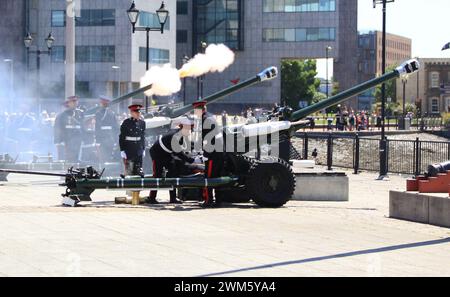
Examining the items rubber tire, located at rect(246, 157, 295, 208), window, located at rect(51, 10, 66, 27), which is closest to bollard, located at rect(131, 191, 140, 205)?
A: rubber tire, located at rect(246, 157, 295, 208)

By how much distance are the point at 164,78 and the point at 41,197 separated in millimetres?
6142

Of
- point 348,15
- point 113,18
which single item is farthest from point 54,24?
point 348,15

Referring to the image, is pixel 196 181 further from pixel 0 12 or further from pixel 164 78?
pixel 0 12

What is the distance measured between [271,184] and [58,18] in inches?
2904

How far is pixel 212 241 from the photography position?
41.4 feet

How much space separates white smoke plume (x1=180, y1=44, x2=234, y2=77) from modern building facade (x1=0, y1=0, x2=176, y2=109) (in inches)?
2426

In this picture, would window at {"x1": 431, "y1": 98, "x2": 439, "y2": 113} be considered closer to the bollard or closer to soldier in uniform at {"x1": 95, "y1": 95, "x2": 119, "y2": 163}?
soldier in uniform at {"x1": 95, "y1": 95, "x2": 119, "y2": 163}

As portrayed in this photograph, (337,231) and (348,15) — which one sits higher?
(348,15)

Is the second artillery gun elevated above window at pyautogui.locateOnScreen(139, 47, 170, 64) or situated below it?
below

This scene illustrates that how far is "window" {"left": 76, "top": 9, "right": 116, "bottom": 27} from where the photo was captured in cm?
8644

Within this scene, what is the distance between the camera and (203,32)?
107m

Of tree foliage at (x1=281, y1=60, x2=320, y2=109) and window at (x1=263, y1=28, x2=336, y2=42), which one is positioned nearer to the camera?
window at (x1=263, y1=28, x2=336, y2=42)

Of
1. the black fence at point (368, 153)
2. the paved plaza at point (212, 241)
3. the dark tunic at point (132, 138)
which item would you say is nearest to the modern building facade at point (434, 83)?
the black fence at point (368, 153)

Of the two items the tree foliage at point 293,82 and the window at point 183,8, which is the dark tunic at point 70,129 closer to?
the window at point 183,8
